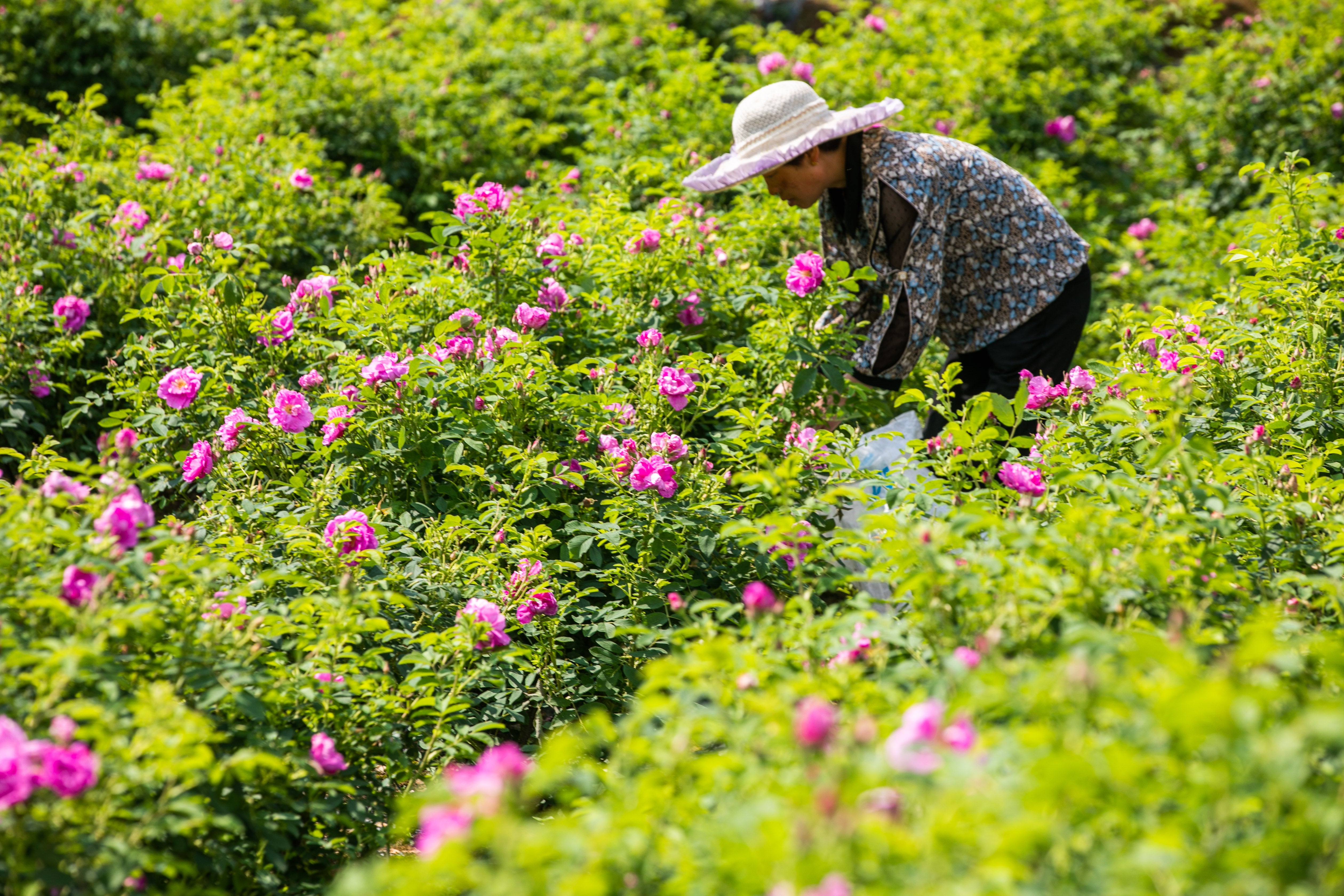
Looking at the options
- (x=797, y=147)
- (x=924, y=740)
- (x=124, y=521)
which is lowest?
(x=924, y=740)

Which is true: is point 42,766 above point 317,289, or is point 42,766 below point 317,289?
below

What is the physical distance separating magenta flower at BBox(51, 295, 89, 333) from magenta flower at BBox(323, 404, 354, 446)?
1.39 m

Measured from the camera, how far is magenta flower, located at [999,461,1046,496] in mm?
2355

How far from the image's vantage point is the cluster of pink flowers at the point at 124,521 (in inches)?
72.0

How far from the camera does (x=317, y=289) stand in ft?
10.9

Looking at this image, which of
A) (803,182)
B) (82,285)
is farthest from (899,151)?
(82,285)

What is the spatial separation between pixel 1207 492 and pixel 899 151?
1437 mm

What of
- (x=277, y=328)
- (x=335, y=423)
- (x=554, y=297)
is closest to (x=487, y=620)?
(x=335, y=423)

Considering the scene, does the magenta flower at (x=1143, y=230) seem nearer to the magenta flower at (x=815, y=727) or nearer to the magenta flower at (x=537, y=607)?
the magenta flower at (x=537, y=607)

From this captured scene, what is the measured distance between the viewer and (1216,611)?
1.98 m

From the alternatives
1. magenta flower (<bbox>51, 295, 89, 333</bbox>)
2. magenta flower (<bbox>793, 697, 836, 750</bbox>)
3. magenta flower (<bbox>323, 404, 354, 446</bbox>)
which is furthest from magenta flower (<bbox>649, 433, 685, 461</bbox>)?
magenta flower (<bbox>51, 295, 89, 333</bbox>)

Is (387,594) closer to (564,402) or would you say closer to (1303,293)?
(564,402)

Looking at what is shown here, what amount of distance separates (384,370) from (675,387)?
783 millimetres

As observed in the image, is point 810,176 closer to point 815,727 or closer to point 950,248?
A: point 950,248
